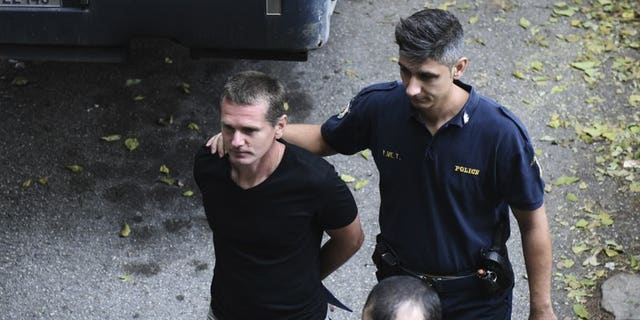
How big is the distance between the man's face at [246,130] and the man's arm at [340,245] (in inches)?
18.3

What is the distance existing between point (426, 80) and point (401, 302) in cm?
75

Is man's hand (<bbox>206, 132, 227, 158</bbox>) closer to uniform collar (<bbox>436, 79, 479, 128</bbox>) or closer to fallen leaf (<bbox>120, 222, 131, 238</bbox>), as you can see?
uniform collar (<bbox>436, 79, 479, 128</bbox>)

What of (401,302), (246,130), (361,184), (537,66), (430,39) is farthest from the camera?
(537,66)

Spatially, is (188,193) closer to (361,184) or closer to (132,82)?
(361,184)

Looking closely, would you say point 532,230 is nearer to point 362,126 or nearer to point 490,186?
point 490,186

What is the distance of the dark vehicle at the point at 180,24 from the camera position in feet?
16.6

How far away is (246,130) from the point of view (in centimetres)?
327

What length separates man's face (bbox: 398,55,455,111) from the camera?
3.18 m

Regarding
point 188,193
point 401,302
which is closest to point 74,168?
point 188,193

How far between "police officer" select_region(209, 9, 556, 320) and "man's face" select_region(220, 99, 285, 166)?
0.46 metres

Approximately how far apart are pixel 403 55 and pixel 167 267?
8.33ft

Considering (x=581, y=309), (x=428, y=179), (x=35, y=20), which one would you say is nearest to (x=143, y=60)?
(x=35, y=20)

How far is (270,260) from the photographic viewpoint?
343 centimetres

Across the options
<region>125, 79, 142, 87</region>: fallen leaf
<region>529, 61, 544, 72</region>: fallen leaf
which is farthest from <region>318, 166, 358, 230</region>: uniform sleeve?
<region>529, 61, 544, 72</region>: fallen leaf
